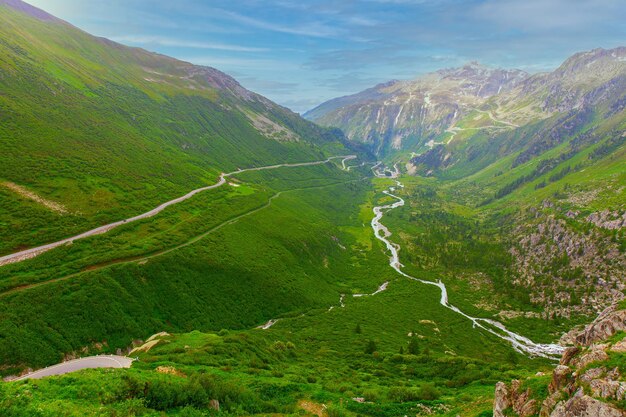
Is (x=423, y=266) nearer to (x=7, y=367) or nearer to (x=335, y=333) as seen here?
(x=335, y=333)

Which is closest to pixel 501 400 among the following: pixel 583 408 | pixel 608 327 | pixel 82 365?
pixel 583 408

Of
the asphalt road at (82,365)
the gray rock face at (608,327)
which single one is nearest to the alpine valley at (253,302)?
the gray rock face at (608,327)

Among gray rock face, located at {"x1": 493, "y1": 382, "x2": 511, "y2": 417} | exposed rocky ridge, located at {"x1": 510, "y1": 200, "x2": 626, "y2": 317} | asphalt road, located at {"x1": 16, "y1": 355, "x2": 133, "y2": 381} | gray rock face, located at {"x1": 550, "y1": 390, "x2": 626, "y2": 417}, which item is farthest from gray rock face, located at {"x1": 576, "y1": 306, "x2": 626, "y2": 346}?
exposed rocky ridge, located at {"x1": 510, "y1": 200, "x2": 626, "y2": 317}

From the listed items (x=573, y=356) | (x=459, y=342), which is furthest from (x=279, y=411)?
(x=459, y=342)

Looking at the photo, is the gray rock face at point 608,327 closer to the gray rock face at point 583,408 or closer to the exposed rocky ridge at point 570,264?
the gray rock face at point 583,408

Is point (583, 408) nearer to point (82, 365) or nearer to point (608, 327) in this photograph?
point (608, 327)
